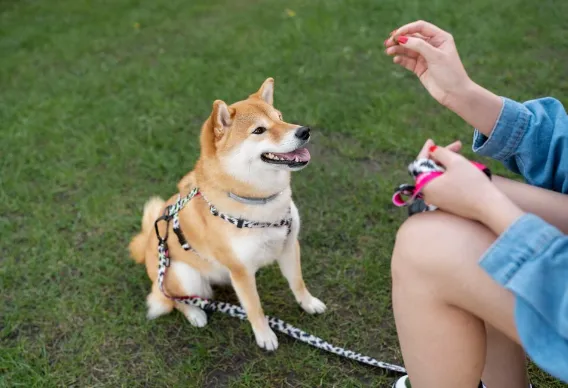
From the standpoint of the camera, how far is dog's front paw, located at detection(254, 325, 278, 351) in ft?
7.22

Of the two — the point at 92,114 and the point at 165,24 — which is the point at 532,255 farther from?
the point at 165,24

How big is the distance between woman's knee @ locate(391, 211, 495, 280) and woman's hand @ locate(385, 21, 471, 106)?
0.51 metres

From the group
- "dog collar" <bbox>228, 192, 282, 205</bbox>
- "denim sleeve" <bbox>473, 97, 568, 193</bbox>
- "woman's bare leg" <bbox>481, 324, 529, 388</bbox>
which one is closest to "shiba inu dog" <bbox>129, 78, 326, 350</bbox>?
"dog collar" <bbox>228, 192, 282, 205</bbox>

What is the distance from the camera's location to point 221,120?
2.01m

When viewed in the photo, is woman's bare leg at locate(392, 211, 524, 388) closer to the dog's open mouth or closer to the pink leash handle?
the pink leash handle

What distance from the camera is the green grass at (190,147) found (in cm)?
223

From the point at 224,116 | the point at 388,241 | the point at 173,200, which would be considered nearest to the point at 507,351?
the point at 388,241

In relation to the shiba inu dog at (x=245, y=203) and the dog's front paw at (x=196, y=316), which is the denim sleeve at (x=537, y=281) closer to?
the shiba inu dog at (x=245, y=203)

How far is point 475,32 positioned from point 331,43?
1225mm

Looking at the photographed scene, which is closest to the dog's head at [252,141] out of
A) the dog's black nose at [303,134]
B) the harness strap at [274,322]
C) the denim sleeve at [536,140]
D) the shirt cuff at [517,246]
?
the dog's black nose at [303,134]

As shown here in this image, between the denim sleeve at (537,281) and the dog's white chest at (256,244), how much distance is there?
103 cm

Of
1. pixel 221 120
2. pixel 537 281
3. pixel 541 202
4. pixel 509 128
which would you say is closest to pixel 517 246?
pixel 537 281

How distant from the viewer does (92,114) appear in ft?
12.9

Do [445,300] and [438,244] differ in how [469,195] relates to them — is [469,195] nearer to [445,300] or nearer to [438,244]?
[438,244]
